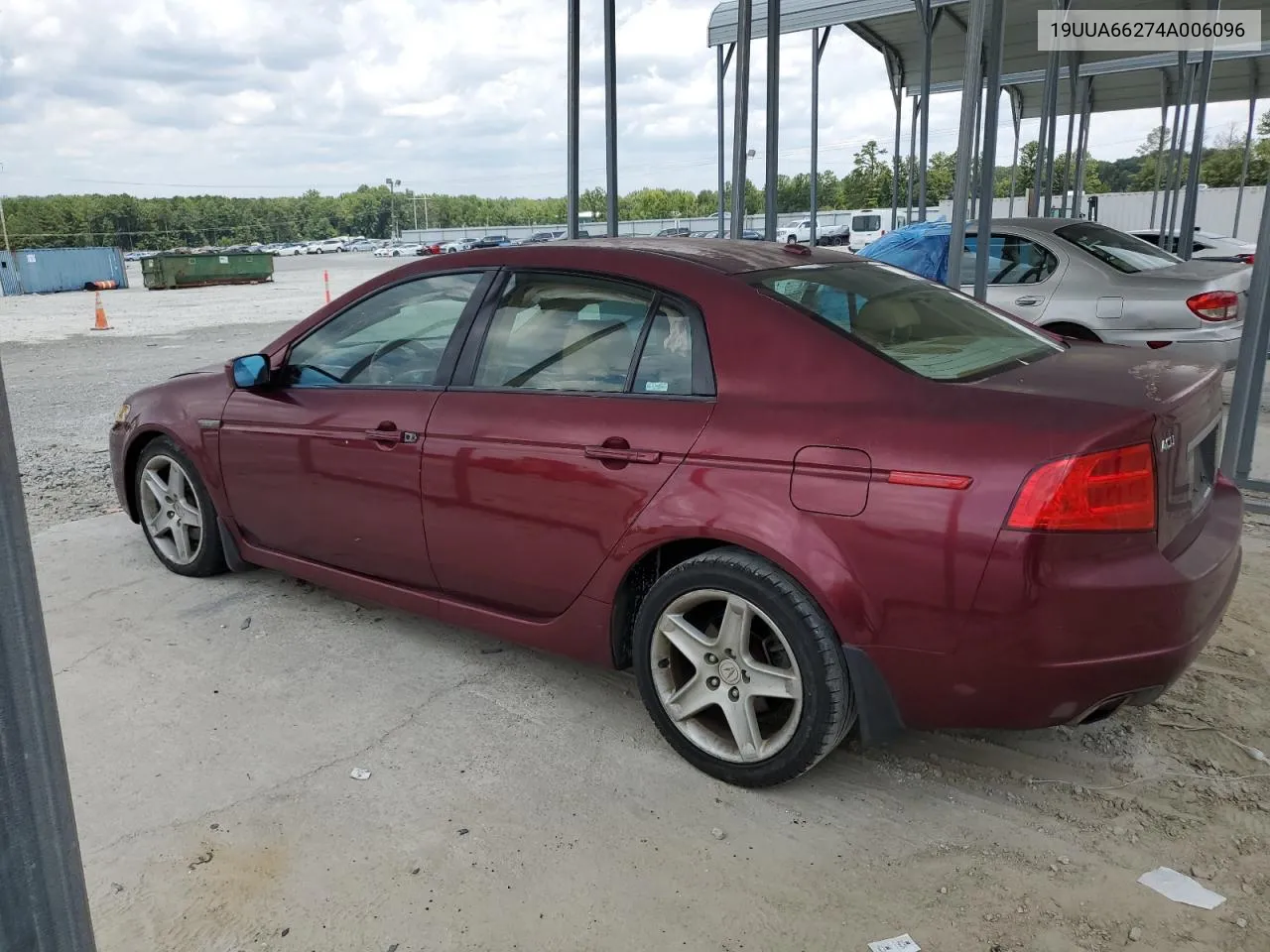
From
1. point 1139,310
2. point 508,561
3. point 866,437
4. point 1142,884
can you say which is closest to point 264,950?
point 508,561

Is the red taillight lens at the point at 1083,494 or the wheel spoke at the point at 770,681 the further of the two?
the wheel spoke at the point at 770,681

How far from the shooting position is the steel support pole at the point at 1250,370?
5.26 m

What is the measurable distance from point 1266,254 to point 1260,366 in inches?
25.3

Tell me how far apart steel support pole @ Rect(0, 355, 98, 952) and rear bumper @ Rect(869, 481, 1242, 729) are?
192 centimetres

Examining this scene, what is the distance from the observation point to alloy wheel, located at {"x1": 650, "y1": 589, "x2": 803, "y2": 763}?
9.14 feet

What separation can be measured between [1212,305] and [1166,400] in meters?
5.58

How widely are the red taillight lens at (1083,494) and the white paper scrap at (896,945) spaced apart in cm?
101

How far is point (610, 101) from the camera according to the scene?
28.1 feet

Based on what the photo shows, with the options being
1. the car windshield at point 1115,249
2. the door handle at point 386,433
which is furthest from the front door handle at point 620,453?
the car windshield at point 1115,249

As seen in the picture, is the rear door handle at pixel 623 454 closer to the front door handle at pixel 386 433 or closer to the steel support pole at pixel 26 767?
the front door handle at pixel 386 433

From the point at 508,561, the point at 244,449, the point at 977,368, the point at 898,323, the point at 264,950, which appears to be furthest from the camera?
the point at 244,449

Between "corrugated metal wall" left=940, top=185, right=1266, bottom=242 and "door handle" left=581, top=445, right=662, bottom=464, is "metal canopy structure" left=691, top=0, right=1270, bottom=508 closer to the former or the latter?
"door handle" left=581, top=445, right=662, bottom=464

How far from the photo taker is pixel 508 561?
10.7 ft

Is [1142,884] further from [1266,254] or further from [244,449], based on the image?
[1266,254]
